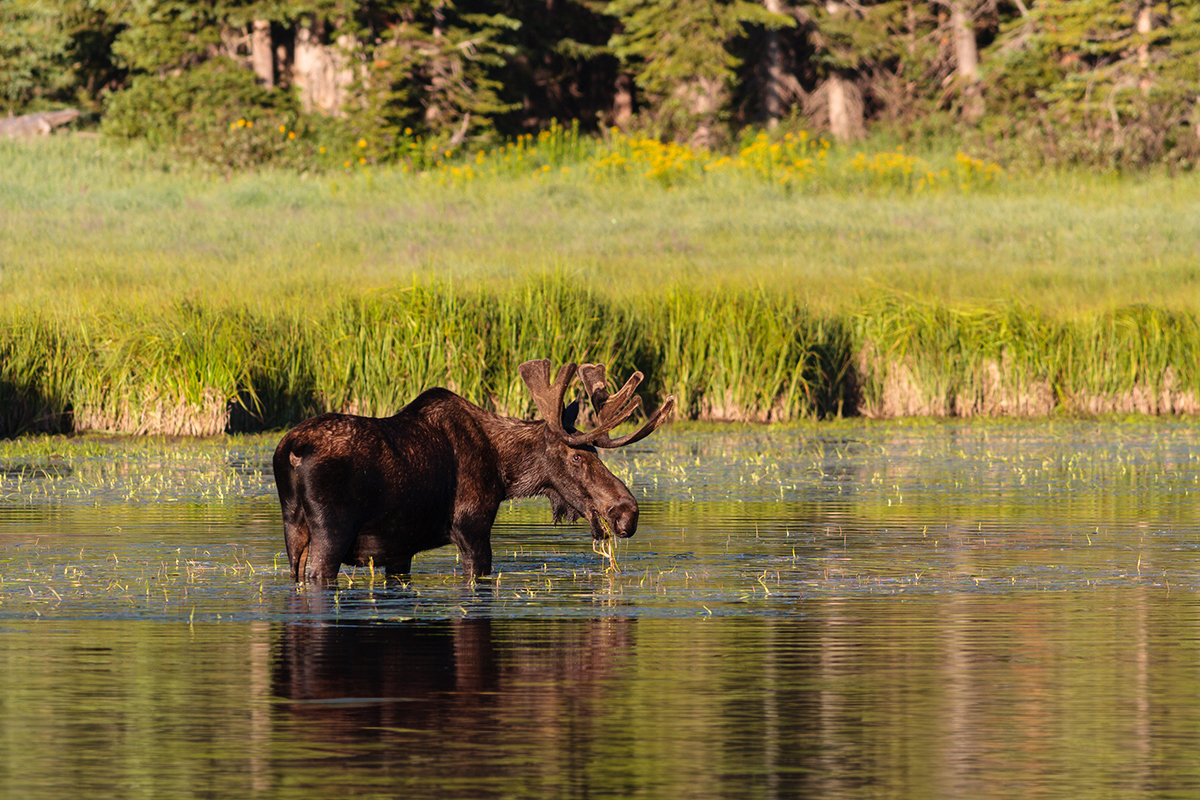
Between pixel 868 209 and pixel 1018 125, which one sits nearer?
pixel 868 209

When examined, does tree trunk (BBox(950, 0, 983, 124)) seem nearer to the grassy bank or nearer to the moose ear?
the grassy bank

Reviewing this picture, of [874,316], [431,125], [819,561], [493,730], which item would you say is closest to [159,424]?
[874,316]

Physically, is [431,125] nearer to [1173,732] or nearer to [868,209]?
[868,209]

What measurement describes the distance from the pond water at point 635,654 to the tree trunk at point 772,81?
116 ft

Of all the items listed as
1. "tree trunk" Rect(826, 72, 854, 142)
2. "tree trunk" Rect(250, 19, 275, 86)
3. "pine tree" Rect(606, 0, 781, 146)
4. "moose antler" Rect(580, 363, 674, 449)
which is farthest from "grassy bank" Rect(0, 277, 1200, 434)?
"tree trunk" Rect(826, 72, 854, 142)

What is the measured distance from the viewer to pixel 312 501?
11102mm

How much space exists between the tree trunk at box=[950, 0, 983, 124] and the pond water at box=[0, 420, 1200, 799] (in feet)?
114

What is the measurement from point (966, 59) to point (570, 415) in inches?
1611

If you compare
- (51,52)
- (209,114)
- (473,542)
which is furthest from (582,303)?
(51,52)

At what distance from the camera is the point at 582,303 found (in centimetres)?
2472

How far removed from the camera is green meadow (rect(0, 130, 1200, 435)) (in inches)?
922

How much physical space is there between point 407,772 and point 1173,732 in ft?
9.10

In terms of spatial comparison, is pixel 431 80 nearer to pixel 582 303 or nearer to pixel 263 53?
pixel 263 53

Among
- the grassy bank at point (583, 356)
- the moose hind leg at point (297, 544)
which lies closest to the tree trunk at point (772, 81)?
the grassy bank at point (583, 356)
